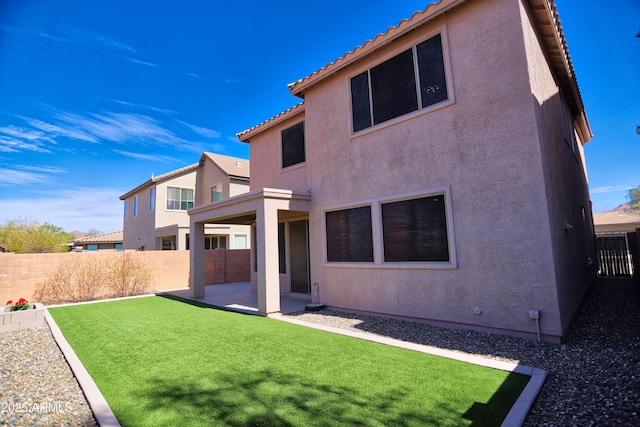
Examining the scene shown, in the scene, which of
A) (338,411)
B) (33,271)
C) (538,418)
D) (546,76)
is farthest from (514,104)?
(33,271)

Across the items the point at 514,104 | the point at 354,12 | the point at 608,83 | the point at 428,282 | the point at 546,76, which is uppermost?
the point at 354,12

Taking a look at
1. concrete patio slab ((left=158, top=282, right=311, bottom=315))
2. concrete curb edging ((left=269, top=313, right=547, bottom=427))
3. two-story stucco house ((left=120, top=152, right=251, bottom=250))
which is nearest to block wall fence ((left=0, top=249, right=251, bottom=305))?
concrete patio slab ((left=158, top=282, right=311, bottom=315))

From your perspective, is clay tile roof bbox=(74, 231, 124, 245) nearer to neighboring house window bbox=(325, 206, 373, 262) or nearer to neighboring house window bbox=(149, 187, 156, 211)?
neighboring house window bbox=(149, 187, 156, 211)

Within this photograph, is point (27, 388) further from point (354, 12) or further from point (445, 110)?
point (354, 12)

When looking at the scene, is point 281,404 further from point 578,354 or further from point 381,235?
point 381,235

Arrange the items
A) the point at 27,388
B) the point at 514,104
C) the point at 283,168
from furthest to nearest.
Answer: the point at 283,168 < the point at 514,104 < the point at 27,388

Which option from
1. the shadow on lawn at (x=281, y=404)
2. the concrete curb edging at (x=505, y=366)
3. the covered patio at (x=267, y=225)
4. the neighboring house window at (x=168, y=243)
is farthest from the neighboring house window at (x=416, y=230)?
the neighboring house window at (x=168, y=243)

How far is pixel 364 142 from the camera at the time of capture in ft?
28.6

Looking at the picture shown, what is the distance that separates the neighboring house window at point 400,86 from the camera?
743 cm

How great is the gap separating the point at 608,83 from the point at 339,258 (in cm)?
1618

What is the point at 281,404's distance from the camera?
3.65 m

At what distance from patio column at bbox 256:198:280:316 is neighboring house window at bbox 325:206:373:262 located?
179cm

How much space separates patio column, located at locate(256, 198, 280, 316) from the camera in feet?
29.3

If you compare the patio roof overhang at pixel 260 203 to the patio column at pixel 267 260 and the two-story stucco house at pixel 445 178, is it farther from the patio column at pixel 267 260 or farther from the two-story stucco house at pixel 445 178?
the patio column at pixel 267 260
